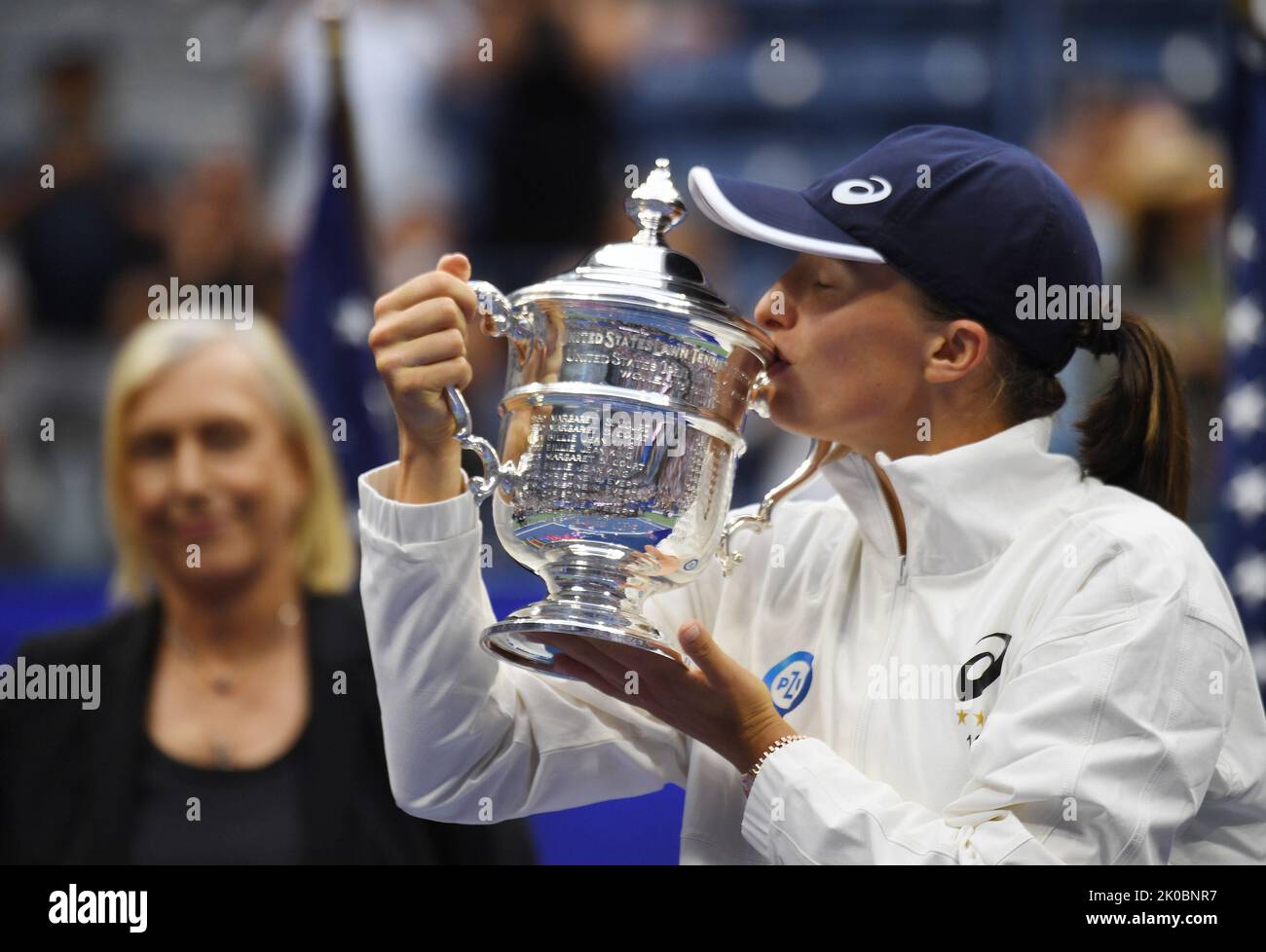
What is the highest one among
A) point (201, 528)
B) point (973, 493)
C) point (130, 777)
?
point (973, 493)

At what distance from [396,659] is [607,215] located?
2548 millimetres

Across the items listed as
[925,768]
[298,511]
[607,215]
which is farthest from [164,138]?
[925,768]

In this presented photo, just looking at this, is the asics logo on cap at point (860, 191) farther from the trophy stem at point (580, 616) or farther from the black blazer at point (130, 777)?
the black blazer at point (130, 777)

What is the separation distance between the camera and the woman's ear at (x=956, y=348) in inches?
66.1

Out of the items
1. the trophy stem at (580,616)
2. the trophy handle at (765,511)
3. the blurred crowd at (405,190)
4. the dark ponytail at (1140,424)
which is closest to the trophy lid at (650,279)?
the trophy handle at (765,511)

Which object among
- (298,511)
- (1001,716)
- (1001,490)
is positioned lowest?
(298,511)

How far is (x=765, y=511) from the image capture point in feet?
5.50

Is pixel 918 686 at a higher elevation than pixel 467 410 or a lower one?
lower

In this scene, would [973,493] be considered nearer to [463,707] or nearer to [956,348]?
[956,348]

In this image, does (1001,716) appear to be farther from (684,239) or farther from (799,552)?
(684,239)

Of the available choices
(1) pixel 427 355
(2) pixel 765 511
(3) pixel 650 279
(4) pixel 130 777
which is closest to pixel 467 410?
(1) pixel 427 355

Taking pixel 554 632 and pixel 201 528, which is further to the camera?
pixel 201 528

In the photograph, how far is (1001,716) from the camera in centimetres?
148

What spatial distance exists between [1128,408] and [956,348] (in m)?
0.20
